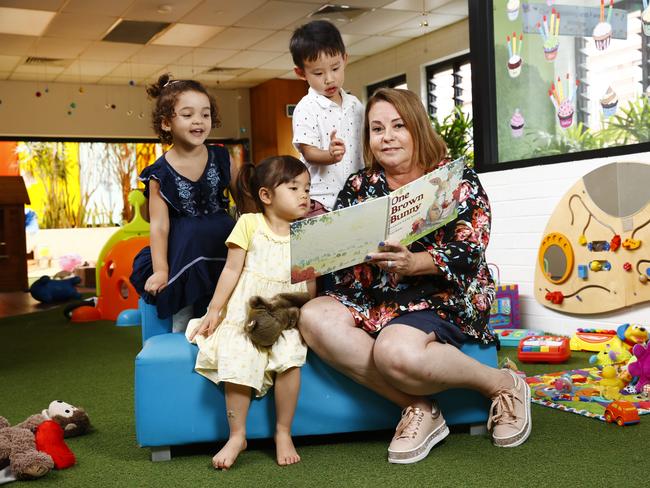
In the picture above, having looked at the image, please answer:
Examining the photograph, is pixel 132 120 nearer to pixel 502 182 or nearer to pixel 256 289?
pixel 502 182

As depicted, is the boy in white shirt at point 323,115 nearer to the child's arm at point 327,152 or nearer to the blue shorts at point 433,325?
the child's arm at point 327,152

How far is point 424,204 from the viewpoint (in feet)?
5.77

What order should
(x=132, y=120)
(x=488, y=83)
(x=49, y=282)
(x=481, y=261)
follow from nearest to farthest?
(x=481, y=261) → (x=488, y=83) → (x=49, y=282) → (x=132, y=120)

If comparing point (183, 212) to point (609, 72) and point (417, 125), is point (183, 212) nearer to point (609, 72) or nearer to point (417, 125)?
point (417, 125)

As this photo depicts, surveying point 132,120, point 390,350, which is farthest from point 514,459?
point 132,120

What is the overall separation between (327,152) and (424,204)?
444 mm

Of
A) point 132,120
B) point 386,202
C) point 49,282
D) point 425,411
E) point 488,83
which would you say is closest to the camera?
point 386,202

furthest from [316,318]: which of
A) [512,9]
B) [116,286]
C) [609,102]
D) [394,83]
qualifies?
[394,83]

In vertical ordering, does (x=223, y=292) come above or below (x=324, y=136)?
below

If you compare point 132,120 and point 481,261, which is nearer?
point 481,261

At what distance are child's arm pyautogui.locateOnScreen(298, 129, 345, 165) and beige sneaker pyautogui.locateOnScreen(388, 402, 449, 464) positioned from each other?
2.30ft

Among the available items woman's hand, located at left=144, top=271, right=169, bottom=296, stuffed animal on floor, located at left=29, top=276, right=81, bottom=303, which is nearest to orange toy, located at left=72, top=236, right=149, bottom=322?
stuffed animal on floor, located at left=29, top=276, right=81, bottom=303

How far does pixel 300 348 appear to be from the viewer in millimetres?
1837

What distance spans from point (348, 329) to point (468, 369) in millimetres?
294
